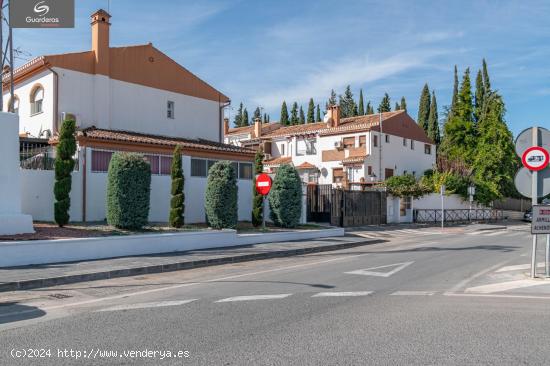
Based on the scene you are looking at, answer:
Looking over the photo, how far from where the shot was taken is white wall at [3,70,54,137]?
21562 mm

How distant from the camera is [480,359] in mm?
4934

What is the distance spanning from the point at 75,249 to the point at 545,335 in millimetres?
10601

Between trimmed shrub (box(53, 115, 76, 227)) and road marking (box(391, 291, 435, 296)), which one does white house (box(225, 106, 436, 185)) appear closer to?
trimmed shrub (box(53, 115, 76, 227))

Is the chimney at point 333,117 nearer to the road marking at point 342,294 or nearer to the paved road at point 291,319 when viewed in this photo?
the paved road at point 291,319

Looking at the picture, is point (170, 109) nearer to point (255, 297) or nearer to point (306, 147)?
point (255, 297)

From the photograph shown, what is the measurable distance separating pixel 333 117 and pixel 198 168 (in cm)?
2573

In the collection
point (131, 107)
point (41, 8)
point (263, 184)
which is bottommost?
point (263, 184)

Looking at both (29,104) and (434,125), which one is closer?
(29,104)

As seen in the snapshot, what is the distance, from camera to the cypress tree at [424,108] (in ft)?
244

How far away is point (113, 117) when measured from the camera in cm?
2350

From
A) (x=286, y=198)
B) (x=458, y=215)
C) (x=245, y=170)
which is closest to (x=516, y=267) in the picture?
(x=286, y=198)

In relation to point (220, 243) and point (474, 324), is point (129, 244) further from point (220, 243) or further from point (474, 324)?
point (474, 324)

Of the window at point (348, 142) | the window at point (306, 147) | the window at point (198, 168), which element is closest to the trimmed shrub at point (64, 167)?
the window at point (198, 168)

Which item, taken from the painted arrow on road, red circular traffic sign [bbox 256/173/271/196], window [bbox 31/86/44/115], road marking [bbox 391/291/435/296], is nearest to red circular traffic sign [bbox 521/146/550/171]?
road marking [bbox 391/291/435/296]
